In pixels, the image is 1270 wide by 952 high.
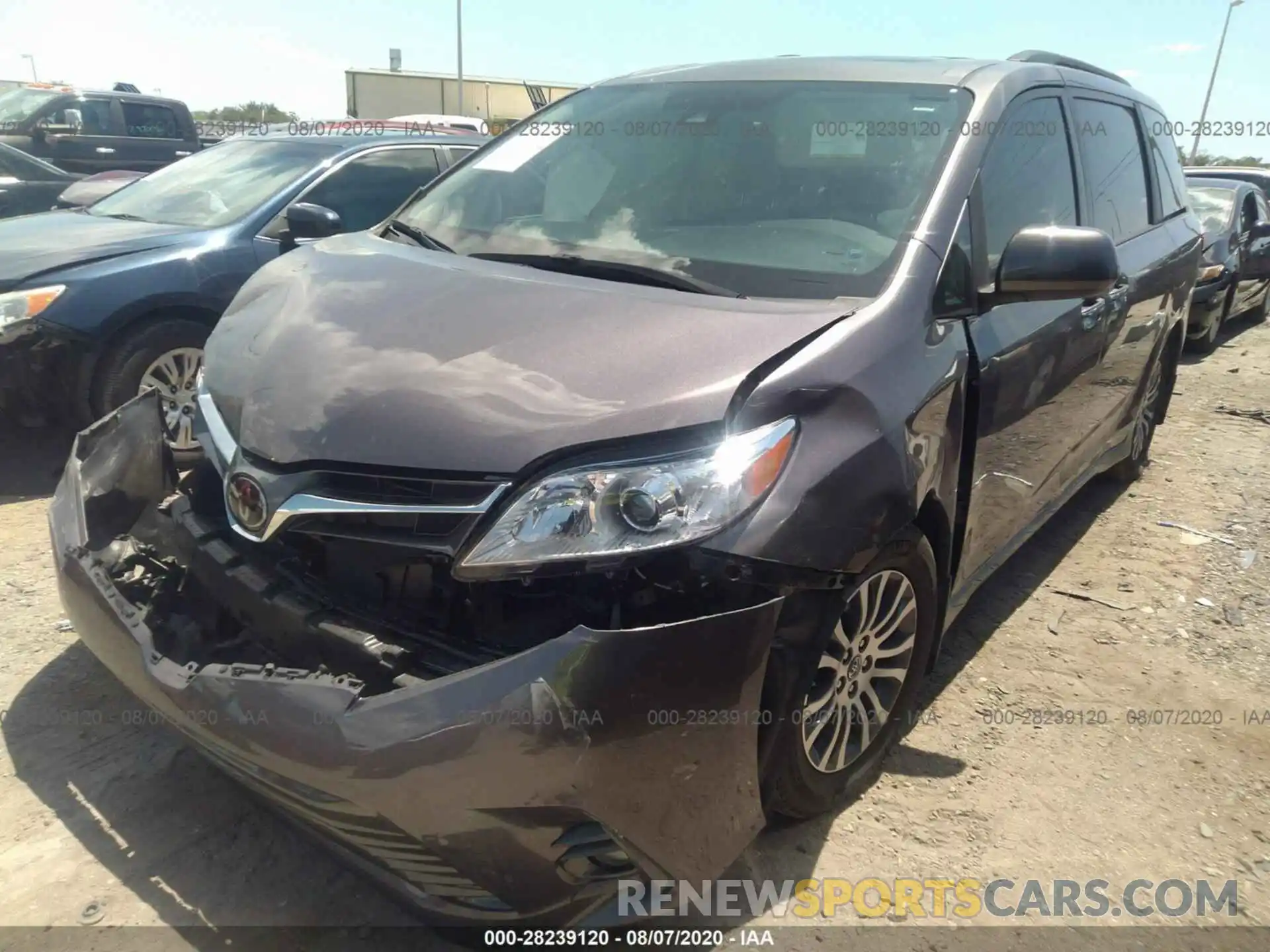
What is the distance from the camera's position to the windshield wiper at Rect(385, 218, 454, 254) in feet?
9.32

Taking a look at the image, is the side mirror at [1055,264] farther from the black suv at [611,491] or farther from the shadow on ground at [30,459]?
the shadow on ground at [30,459]

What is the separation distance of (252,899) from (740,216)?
2065mm

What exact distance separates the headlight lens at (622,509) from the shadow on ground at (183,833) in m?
0.75

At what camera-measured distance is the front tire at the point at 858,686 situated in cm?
209

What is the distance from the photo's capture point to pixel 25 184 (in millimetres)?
9188

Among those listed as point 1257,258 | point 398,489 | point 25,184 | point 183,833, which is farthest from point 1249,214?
point 25,184

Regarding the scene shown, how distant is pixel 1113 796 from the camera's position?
2.66 m

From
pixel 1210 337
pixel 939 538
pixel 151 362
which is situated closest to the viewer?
pixel 939 538


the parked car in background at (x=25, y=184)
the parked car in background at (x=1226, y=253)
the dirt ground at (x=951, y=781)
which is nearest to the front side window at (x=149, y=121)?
the parked car in background at (x=25, y=184)

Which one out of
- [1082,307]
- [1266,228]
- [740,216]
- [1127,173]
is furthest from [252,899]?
[1266,228]

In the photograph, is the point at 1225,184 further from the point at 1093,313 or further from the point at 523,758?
the point at 523,758

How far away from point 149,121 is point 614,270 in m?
12.9

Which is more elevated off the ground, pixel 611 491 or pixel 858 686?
pixel 611 491

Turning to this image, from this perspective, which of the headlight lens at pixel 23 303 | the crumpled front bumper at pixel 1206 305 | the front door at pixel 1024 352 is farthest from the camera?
the crumpled front bumper at pixel 1206 305
